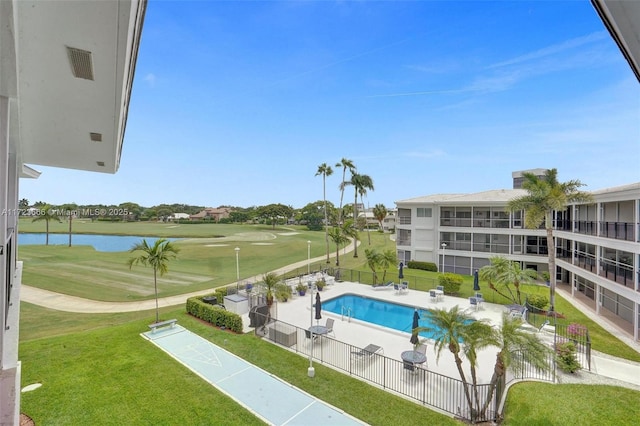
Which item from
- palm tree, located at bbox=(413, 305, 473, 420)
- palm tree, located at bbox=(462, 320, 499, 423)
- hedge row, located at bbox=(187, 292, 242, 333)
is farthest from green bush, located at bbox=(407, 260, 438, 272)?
palm tree, located at bbox=(462, 320, 499, 423)

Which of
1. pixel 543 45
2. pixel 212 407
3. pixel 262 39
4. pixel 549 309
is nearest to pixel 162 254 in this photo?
pixel 212 407

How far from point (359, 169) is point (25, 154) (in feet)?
126

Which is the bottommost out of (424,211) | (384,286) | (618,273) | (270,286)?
(384,286)

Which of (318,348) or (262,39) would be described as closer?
(318,348)

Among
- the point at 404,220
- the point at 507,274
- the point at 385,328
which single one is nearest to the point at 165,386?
the point at 385,328

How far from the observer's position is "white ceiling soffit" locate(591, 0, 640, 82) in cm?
204

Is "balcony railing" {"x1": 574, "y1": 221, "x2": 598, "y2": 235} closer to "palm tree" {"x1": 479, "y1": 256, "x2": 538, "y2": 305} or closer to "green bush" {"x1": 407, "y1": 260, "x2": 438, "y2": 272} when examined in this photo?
"palm tree" {"x1": 479, "y1": 256, "x2": 538, "y2": 305}

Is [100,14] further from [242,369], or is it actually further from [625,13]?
[242,369]

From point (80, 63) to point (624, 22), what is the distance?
463 centimetres

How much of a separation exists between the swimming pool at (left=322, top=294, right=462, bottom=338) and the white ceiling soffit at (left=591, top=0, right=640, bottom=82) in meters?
15.6

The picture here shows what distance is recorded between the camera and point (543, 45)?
Result: 1323 centimetres

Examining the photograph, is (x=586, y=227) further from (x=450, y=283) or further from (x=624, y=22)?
(x=624, y=22)

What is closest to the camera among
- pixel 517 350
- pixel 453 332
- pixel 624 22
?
pixel 624 22

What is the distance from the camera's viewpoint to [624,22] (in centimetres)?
221
